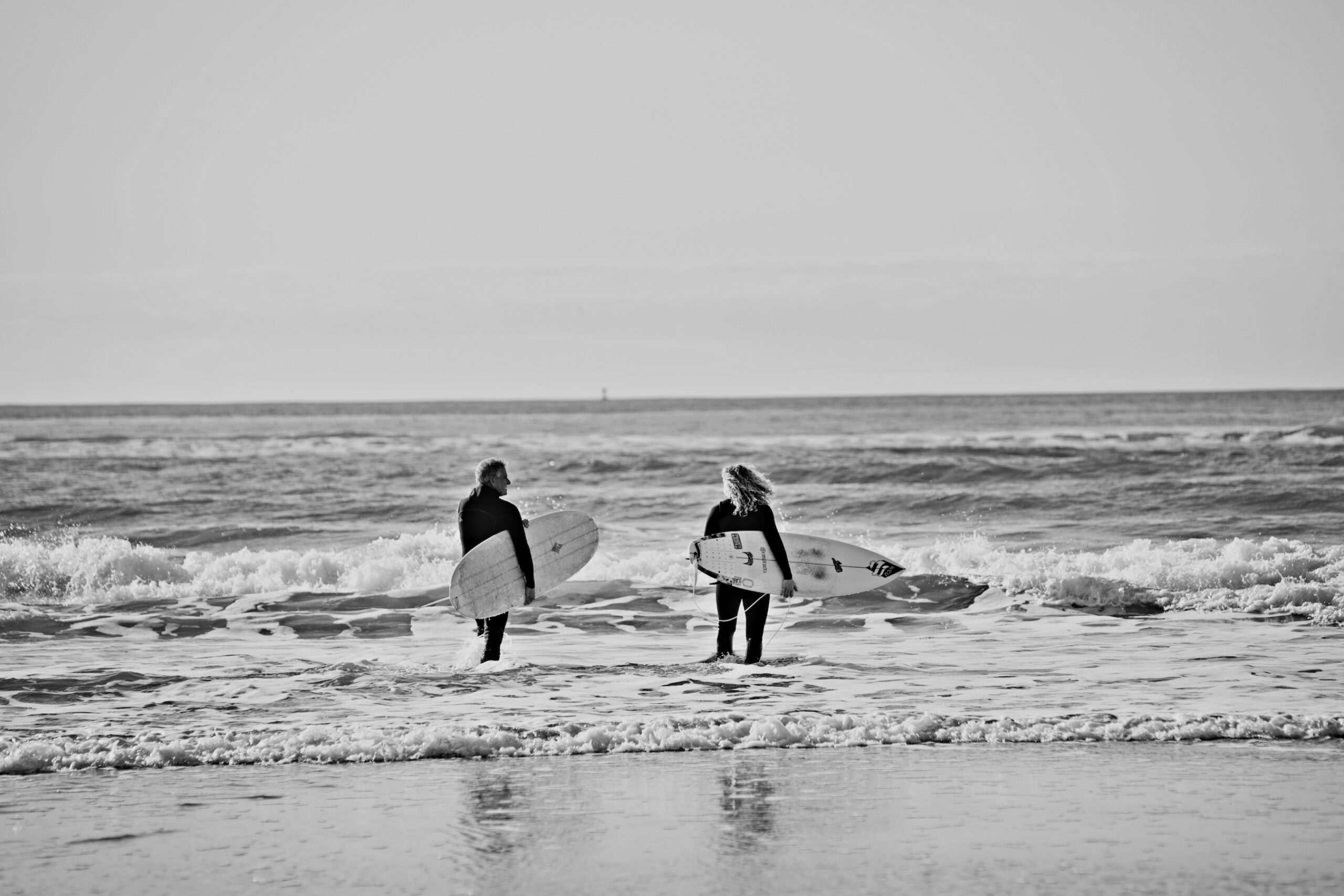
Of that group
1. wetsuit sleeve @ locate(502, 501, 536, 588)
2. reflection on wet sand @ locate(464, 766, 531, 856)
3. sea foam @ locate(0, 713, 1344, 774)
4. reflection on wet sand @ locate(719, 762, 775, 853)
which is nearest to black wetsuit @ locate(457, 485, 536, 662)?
wetsuit sleeve @ locate(502, 501, 536, 588)

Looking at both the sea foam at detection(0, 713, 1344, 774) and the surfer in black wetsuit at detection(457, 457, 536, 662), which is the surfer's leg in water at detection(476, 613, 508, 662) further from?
the sea foam at detection(0, 713, 1344, 774)

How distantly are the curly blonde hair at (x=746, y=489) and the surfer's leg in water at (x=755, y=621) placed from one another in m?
0.70

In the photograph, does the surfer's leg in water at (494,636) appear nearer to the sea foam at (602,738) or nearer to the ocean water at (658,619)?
the ocean water at (658,619)

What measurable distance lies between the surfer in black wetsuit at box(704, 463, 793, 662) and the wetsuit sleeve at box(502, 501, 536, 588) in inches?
54.9

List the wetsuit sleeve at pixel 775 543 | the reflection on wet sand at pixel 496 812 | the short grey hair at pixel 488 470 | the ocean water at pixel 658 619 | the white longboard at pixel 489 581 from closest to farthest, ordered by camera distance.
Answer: the reflection on wet sand at pixel 496 812, the ocean water at pixel 658 619, the short grey hair at pixel 488 470, the wetsuit sleeve at pixel 775 543, the white longboard at pixel 489 581

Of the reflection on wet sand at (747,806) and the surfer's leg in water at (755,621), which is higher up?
the surfer's leg in water at (755,621)

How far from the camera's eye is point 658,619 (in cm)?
1297

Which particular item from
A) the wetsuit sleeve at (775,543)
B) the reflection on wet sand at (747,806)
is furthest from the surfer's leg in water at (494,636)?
the reflection on wet sand at (747,806)

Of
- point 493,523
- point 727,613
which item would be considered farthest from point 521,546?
point 727,613

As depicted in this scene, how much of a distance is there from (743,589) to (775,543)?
0.44m

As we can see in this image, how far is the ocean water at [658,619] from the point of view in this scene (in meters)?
7.68

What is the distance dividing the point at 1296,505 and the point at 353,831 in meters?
19.5

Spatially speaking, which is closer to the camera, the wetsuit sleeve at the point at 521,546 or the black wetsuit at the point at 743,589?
the wetsuit sleeve at the point at 521,546

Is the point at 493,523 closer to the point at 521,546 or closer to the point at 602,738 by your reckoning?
the point at 521,546
